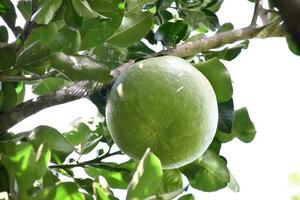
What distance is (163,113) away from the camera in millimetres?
914

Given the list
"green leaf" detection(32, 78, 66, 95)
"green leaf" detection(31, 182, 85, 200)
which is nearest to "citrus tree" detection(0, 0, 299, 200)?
"green leaf" detection(31, 182, 85, 200)

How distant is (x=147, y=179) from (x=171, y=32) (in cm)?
63

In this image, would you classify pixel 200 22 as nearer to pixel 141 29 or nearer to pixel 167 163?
pixel 141 29

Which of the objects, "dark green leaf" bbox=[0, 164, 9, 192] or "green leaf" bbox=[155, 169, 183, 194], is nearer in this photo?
"dark green leaf" bbox=[0, 164, 9, 192]

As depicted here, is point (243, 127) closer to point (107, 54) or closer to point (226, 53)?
point (226, 53)

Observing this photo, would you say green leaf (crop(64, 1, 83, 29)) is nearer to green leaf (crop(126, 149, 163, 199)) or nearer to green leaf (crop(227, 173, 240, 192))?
green leaf (crop(126, 149, 163, 199))

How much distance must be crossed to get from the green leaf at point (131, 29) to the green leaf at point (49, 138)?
→ 1.01 feet

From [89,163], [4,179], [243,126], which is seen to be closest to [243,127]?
[243,126]

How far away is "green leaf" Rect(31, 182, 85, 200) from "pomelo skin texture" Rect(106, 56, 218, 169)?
227 millimetres

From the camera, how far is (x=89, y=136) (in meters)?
1.32

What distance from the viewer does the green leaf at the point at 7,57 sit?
91cm

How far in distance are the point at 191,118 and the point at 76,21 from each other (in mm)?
310

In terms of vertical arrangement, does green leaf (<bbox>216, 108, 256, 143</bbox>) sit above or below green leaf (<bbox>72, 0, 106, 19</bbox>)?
below

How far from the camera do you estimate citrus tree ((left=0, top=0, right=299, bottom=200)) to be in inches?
35.0
